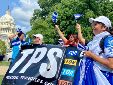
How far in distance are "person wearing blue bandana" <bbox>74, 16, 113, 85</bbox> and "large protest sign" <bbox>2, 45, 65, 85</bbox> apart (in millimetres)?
1536

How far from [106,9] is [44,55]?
4542 centimetres

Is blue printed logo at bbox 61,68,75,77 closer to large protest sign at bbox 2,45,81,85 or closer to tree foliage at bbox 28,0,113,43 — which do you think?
large protest sign at bbox 2,45,81,85

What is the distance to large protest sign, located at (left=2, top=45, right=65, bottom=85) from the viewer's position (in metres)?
7.93

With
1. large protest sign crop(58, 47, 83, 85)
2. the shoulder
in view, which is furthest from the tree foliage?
the shoulder

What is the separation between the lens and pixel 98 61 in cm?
616

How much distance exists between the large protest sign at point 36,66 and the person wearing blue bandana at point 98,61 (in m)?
1.54

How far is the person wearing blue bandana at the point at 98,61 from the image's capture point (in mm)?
6094

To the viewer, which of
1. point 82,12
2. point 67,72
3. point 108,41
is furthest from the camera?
point 82,12

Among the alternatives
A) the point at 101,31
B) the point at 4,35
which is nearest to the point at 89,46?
the point at 101,31

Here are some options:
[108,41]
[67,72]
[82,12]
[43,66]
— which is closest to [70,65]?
[67,72]

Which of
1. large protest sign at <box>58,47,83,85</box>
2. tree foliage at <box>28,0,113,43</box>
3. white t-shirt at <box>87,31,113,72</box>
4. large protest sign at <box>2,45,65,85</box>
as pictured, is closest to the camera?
white t-shirt at <box>87,31,113,72</box>

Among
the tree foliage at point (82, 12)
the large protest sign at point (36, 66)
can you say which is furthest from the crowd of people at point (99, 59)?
the tree foliage at point (82, 12)

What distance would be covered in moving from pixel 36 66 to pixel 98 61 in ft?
7.02

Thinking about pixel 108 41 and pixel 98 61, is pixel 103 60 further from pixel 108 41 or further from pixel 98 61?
→ pixel 108 41
